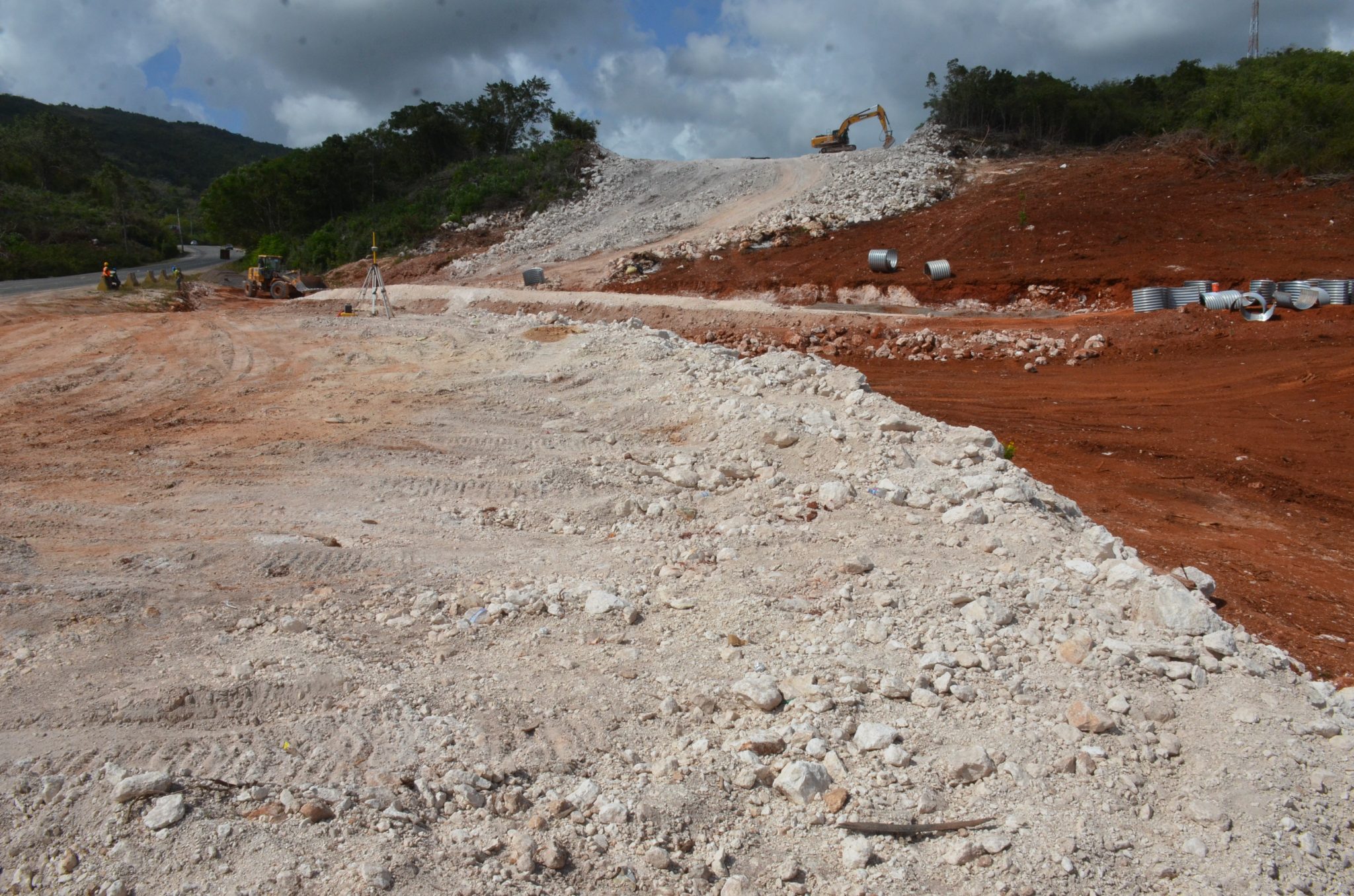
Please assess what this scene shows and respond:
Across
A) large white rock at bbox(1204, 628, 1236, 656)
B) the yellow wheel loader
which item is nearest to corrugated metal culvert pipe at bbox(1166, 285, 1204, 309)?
large white rock at bbox(1204, 628, 1236, 656)

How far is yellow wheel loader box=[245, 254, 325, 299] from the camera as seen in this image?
76.8 feet

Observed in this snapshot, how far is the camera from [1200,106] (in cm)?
2994

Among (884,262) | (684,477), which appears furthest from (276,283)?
(684,477)

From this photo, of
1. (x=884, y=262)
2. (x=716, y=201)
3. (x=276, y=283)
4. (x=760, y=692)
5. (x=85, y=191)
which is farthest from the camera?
(x=85, y=191)

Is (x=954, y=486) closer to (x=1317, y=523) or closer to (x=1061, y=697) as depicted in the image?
(x=1061, y=697)

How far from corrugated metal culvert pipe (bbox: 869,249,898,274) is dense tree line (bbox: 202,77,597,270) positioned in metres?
17.2

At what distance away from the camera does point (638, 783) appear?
358 cm

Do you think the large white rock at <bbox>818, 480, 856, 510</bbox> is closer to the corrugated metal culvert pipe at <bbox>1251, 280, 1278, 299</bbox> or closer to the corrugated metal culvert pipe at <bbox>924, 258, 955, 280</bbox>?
the corrugated metal culvert pipe at <bbox>1251, 280, 1278, 299</bbox>

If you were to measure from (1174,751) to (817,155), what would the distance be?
108 ft

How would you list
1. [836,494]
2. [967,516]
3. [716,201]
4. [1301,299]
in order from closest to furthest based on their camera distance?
1. [967,516]
2. [836,494]
3. [1301,299]
4. [716,201]

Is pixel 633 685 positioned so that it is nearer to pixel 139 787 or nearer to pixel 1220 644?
pixel 139 787

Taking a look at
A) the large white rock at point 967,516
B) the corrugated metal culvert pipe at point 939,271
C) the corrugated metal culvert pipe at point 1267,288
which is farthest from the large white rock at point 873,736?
the corrugated metal culvert pipe at point 939,271

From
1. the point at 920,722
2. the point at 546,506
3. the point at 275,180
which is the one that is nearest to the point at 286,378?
the point at 546,506

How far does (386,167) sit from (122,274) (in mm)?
12487
